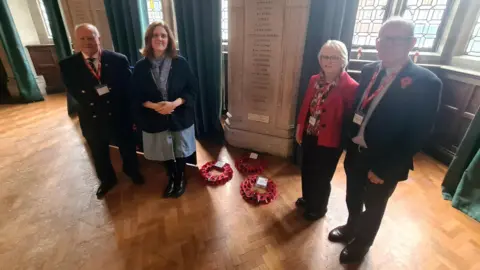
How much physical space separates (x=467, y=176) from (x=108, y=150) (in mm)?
3255

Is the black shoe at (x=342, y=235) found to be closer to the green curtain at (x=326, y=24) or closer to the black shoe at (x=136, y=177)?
the green curtain at (x=326, y=24)

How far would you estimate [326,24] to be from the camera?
215 cm

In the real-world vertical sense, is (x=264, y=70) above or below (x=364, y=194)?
above

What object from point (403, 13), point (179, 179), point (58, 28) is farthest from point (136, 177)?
point (403, 13)

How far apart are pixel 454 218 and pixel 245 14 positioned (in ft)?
8.79

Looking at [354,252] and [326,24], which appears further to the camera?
[326,24]

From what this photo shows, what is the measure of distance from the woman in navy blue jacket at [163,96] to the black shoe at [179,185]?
0.26 meters

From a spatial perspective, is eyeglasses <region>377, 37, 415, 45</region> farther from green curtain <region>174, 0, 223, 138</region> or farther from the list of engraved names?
green curtain <region>174, 0, 223, 138</region>

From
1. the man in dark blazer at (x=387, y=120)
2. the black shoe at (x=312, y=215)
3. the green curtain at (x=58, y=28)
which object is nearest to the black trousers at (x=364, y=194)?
the man in dark blazer at (x=387, y=120)

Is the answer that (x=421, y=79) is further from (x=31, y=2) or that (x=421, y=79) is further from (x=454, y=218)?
(x=31, y=2)

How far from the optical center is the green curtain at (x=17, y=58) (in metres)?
4.03

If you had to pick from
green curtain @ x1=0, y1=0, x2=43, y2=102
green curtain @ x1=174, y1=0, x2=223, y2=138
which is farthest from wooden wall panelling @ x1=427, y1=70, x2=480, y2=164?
green curtain @ x1=0, y1=0, x2=43, y2=102

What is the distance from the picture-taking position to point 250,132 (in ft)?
9.73

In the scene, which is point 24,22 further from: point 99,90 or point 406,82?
point 406,82
